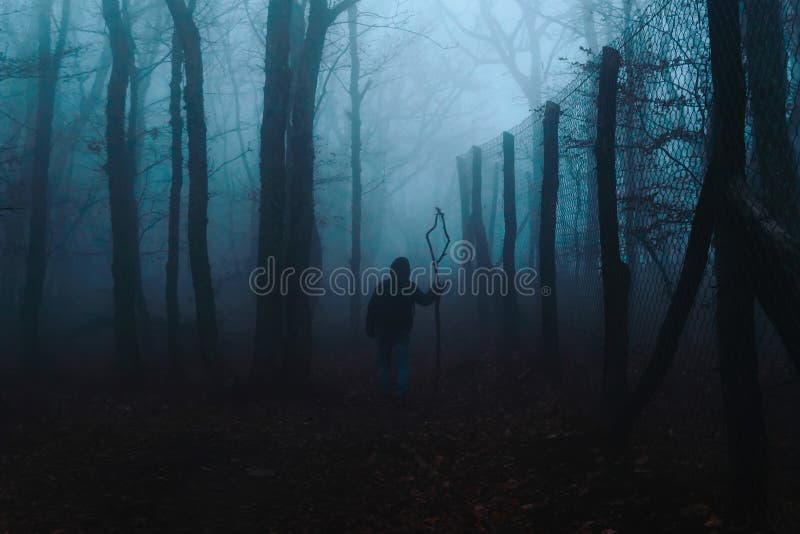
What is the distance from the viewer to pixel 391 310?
10.3 m

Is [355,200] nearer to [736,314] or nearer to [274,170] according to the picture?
[274,170]

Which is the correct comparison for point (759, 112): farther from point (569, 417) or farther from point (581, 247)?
point (581, 247)

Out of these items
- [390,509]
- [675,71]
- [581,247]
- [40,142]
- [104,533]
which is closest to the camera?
[104,533]

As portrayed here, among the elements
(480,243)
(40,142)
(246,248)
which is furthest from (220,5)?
(246,248)

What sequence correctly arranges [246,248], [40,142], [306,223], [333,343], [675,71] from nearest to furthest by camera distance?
[675,71], [306,223], [40,142], [333,343], [246,248]

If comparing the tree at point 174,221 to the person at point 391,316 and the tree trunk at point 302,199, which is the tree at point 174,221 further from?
the person at point 391,316

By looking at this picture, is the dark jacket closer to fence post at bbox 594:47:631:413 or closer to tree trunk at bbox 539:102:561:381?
tree trunk at bbox 539:102:561:381

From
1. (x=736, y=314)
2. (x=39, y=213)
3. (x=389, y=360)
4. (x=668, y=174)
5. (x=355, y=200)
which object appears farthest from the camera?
(x=355, y=200)

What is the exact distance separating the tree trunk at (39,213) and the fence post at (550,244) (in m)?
9.85

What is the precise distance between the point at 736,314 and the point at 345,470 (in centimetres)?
390

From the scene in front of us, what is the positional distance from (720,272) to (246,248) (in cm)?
4092

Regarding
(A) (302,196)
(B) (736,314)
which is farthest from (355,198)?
(B) (736,314)

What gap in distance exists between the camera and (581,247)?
8734 millimetres

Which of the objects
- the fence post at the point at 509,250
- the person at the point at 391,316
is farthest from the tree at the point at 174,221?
A: the fence post at the point at 509,250
